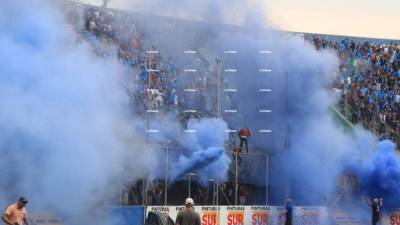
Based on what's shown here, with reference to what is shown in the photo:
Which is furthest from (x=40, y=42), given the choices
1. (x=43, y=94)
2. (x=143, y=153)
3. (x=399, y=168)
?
(x=399, y=168)

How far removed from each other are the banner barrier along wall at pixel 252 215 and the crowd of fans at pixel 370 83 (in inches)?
232

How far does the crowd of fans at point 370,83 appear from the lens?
3825 cm

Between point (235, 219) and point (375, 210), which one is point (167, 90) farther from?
point (375, 210)

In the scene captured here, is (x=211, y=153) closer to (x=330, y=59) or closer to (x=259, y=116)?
(x=259, y=116)

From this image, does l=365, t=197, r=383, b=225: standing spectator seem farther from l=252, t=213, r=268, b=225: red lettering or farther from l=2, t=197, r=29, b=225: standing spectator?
l=2, t=197, r=29, b=225: standing spectator

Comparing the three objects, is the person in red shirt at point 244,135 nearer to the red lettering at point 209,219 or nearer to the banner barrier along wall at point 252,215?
the banner barrier along wall at point 252,215

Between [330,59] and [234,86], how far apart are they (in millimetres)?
3859

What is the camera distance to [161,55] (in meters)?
33.7

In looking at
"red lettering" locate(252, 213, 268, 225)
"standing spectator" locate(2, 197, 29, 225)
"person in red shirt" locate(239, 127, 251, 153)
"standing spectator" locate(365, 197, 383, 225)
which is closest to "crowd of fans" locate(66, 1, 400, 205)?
"person in red shirt" locate(239, 127, 251, 153)

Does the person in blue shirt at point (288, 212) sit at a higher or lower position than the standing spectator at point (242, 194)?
lower

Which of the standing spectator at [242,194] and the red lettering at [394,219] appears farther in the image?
the red lettering at [394,219]

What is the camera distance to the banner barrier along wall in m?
29.2

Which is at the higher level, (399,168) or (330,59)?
(330,59)

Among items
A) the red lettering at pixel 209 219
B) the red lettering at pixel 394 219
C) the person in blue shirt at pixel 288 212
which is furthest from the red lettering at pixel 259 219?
the red lettering at pixel 394 219
